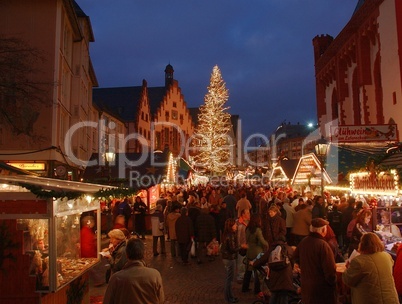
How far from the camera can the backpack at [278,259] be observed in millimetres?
7109

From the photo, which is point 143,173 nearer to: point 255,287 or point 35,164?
point 35,164

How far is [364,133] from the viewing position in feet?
66.0

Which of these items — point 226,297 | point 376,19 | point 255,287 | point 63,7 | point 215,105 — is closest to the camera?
point 226,297

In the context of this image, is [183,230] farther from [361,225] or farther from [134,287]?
[134,287]

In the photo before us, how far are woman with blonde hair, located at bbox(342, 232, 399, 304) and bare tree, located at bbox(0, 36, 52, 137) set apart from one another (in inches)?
515

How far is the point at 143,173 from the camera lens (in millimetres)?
21672

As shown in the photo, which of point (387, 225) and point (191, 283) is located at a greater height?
point (387, 225)

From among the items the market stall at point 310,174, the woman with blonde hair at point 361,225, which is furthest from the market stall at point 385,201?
the market stall at point 310,174

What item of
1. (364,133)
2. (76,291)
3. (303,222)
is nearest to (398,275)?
(76,291)

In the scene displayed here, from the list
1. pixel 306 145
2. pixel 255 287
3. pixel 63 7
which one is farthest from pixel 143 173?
pixel 306 145

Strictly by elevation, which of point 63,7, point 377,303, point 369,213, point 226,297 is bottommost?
point 226,297

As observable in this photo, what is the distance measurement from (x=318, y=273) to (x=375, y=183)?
24.4ft

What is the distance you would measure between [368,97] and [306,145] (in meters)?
19.6

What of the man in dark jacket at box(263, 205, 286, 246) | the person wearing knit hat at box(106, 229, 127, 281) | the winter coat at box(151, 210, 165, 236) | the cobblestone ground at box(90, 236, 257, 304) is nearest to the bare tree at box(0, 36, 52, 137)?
the winter coat at box(151, 210, 165, 236)
